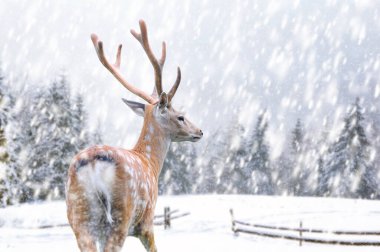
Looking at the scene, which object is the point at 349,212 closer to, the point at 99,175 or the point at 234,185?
the point at 234,185

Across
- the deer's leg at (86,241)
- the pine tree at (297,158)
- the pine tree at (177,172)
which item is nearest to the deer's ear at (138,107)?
the deer's leg at (86,241)

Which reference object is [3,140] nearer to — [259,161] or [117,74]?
[117,74]

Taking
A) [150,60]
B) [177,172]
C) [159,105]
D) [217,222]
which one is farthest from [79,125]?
[159,105]

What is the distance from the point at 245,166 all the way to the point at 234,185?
2790mm

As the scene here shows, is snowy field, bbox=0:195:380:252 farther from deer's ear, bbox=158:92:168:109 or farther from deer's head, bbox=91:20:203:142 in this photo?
deer's ear, bbox=158:92:168:109

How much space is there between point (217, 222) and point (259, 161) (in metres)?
24.7

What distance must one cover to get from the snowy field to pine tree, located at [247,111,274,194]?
12.4 meters

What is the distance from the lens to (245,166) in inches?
1960

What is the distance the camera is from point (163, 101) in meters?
6.37

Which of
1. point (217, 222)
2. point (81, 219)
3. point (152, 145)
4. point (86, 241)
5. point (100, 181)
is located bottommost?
point (217, 222)

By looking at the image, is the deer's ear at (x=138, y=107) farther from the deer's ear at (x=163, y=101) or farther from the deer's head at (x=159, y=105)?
the deer's ear at (x=163, y=101)

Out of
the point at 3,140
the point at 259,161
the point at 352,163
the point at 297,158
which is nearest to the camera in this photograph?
the point at 3,140

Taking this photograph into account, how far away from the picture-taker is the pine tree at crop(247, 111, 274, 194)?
49469 millimetres

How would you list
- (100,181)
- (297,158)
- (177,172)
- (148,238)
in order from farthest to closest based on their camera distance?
1. (297,158)
2. (177,172)
3. (148,238)
4. (100,181)
